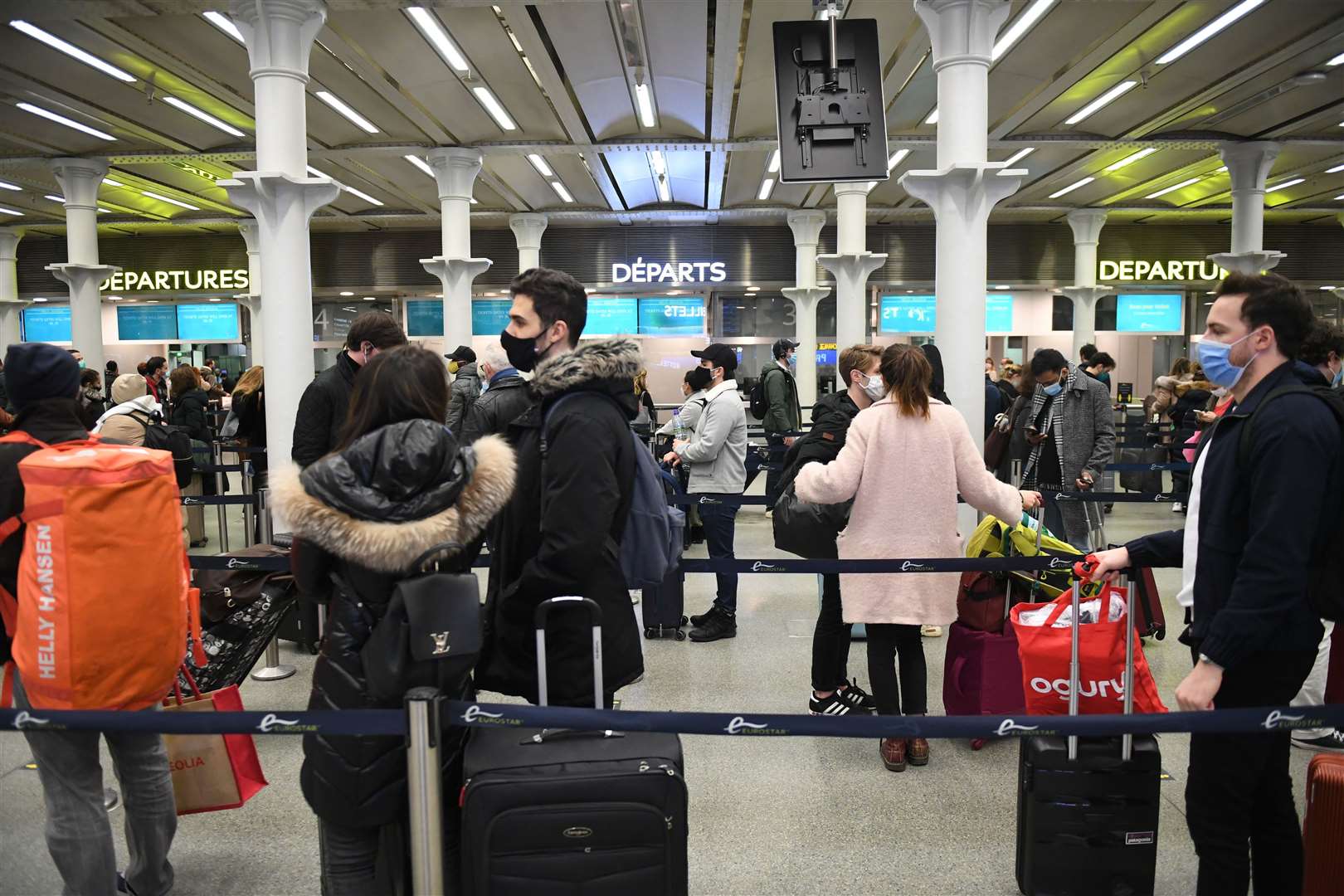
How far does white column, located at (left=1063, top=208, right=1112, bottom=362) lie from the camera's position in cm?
1994

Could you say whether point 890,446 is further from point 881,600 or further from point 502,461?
point 502,461

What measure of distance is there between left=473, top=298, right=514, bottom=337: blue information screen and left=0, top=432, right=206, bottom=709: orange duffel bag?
19.9 m

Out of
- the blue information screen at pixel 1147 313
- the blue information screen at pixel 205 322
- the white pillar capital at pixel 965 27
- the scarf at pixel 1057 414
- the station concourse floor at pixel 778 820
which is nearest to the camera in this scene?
the station concourse floor at pixel 778 820

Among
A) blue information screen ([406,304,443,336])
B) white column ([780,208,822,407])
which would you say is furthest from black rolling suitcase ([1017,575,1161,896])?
blue information screen ([406,304,443,336])

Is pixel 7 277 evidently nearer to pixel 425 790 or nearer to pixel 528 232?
pixel 528 232

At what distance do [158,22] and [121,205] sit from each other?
38.4 ft

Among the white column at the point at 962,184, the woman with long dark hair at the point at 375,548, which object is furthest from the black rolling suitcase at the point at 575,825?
the white column at the point at 962,184

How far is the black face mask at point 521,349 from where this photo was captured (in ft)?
9.07

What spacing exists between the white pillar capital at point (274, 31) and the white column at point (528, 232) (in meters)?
12.0

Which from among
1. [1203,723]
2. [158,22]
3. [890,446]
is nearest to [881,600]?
[890,446]

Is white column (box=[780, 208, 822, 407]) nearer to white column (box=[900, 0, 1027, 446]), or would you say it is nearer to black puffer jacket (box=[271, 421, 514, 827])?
white column (box=[900, 0, 1027, 446])

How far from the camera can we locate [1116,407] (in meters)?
17.9

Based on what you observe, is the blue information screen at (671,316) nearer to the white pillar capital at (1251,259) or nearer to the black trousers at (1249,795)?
the white pillar capital at (1251,259)

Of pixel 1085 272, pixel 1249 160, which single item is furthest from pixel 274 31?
pixel 1085 272
